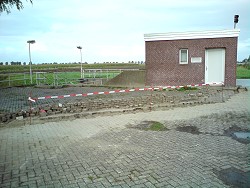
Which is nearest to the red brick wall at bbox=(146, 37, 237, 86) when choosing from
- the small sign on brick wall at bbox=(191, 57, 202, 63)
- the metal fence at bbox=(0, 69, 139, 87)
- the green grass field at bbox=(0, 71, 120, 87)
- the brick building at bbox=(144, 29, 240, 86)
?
the brick building at bbox=(144, 29, 240, 86)

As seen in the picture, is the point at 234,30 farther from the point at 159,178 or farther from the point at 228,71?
the point at 159,178

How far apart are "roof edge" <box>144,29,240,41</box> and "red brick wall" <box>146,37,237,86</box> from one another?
9.1 inches

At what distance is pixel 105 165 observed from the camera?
5.02 meters

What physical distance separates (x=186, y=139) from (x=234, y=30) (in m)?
12.4

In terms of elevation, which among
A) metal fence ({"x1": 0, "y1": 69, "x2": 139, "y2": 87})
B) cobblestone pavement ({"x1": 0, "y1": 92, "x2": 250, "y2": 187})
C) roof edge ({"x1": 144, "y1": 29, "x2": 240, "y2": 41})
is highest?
roof edge ({"x1": 144, "y1": 29, "x2": 240, "y2": 41})

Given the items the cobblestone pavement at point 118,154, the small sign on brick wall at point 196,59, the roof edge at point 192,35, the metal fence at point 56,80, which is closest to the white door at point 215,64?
the small sign on brick wall at point 196,59

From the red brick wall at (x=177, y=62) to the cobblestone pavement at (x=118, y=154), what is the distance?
8561 millimetres

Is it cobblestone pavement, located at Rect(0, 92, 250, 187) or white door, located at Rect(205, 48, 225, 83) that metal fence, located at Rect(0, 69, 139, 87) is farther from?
cobblestone pavement, located at Rect(0, 92, 250, 187)

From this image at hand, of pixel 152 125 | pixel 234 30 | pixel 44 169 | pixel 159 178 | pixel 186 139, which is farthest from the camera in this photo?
pixel 234 30

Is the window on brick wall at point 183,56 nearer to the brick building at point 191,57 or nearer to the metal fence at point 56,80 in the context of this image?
the brick building at point 191,57

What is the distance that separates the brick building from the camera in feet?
54.1

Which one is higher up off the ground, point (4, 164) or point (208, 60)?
point (208, 60)

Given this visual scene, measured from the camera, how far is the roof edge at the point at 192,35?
53.3 feet

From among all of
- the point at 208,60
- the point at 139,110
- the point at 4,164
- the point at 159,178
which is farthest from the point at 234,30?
the point at 4,164
